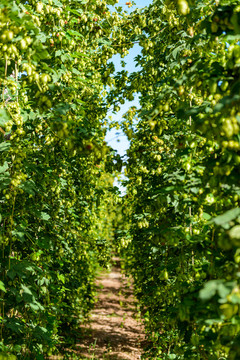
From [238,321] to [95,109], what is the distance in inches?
107

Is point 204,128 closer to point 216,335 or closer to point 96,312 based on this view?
point 216,335

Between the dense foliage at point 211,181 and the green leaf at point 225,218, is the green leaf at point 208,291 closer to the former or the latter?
the dense foliage at point 211,181

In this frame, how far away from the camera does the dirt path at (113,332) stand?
6.71m

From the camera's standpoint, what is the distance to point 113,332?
27.0 ft

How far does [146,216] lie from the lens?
405 centimetres

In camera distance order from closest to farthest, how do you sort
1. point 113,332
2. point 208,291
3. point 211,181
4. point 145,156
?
point 208,291
point 211,181
point 145,156
point 113,332

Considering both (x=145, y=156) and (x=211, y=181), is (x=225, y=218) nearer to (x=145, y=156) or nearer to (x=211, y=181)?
(x=211, y=181)

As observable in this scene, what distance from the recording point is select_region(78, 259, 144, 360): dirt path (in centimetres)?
671

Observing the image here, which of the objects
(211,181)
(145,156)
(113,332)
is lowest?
(113,332)

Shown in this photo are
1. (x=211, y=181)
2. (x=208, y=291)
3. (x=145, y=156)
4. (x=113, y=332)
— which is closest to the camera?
(x=208, y=291)

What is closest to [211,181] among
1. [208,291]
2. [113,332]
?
[208,291]

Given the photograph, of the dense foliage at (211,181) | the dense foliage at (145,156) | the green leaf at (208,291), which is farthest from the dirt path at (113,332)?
the green leaf at (208,291)

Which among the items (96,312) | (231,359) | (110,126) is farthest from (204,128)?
(96,312)

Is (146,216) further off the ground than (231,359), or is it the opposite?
(146,216)
